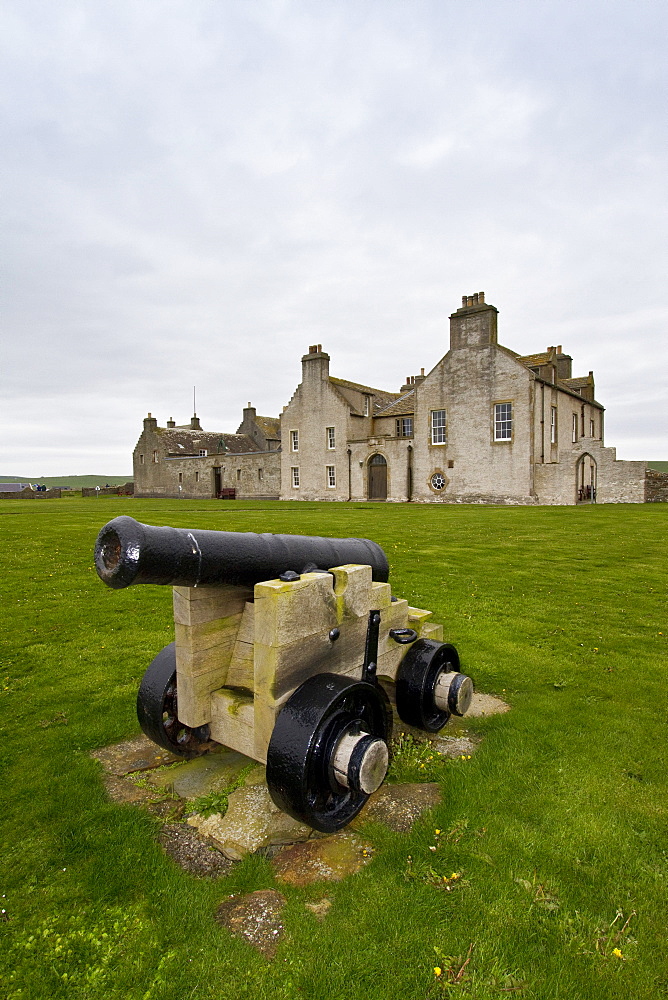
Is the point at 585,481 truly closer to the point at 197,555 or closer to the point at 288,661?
the point at 288,661

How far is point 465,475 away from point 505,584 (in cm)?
2266

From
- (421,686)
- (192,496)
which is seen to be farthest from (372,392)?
(421,686)

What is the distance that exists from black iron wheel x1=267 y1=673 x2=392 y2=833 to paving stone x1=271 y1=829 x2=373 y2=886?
100mm

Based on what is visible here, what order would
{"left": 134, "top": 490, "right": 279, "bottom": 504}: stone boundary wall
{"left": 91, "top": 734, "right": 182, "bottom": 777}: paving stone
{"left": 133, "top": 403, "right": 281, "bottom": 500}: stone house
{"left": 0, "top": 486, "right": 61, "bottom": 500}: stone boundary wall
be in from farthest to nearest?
{"left": 0, "top": 486, "right": 61, "bottom": 500}: stone boundary wall → {"left": 133, "top": 403, "right": 281, "bottom": 500}: stone house → {"left": 134, "top": 490, "right": 279, "bottom": 504}: stone boundary wall → {"left": 91, "top": 734, "right": 182, "bottom": 777}: paving stone

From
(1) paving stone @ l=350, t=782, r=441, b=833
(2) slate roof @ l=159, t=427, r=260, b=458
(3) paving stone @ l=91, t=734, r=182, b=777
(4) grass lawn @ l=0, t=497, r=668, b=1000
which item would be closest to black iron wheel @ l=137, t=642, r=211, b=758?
(3) paving stone @ l=91, t=734, r=182, b=777

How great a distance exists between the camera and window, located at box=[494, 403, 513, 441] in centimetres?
2904

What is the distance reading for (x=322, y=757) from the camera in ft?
9.25

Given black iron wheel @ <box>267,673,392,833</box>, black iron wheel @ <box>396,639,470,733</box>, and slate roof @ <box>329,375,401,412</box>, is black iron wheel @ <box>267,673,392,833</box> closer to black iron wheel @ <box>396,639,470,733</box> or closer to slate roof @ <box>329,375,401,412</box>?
black iron wheel @ <box>396,639,470,733</box>

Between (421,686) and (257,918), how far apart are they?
1.85 metres

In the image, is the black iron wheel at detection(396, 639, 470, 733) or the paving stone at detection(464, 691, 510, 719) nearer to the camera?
the black iron wheel at detection(396, 639, 470, 733)

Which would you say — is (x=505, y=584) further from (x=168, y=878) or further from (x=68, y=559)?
(x=68, y=559)

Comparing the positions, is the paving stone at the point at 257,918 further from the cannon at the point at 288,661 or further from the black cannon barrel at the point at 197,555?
the black cannon barrel at the point at 197,555

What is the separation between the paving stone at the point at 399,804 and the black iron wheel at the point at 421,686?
562 mm

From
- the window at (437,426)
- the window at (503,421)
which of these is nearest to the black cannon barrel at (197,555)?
the window at (503,421)
